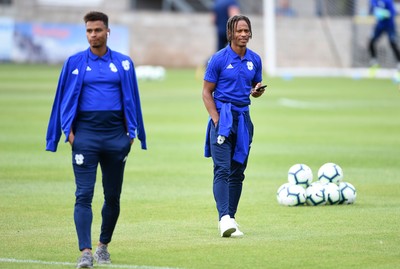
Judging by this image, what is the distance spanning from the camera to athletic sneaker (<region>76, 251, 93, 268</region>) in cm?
967

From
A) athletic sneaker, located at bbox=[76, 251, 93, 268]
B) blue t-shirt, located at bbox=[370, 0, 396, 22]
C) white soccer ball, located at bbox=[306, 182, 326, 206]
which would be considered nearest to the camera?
athletic sneaker, located at bbox=[76, 251, 93, 268]

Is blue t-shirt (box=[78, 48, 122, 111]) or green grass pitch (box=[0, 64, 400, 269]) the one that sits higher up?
blue t-shirt (box=[78, 48, 122, 111])

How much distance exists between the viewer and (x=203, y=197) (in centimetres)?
1523

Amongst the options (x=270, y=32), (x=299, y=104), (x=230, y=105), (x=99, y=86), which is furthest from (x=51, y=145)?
(x=270, y=32)

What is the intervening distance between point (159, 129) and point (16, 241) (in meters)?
14.7

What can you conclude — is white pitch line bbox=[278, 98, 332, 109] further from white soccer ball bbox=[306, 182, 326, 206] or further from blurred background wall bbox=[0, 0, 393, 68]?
blurred background wall bbox=[0, 0, 393, 68]

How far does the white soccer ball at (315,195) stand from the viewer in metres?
14.1

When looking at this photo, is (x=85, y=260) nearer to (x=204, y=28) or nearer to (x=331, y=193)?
(x=331, y=193)

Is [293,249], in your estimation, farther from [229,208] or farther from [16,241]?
[16,241]

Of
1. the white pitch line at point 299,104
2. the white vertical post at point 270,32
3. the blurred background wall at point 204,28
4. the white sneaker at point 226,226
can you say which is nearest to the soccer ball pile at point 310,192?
the white sneaker at point 226,226

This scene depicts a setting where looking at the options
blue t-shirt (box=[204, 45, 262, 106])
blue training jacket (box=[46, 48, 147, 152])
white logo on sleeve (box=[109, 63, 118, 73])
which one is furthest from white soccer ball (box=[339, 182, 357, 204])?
white logo on sleeve (box=[109, 63, 118, 73])

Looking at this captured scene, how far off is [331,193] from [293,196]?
0.51 m

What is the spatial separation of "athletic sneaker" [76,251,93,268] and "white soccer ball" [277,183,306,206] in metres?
4.95

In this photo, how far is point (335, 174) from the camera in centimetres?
1443
